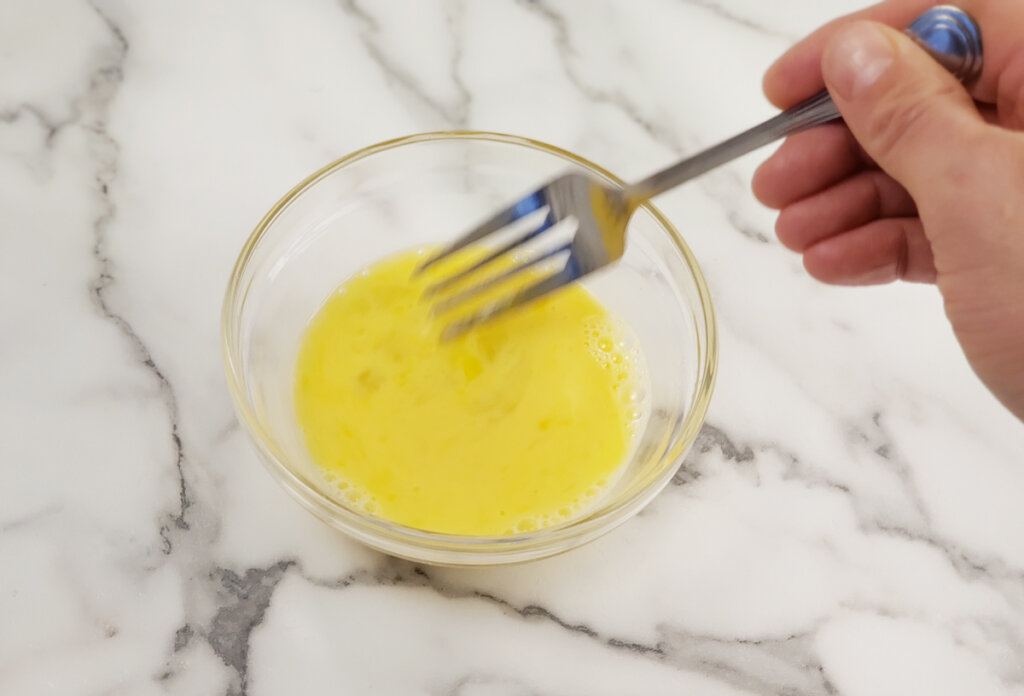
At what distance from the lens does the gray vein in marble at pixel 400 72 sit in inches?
62.0

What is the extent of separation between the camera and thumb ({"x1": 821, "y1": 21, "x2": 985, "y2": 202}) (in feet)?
3.17

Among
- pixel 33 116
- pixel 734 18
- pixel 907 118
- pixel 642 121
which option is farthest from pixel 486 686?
pixel 734 18

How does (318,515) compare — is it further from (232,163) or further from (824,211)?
(824,211)

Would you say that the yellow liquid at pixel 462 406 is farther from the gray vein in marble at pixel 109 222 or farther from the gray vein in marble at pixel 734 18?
the gray vein in marble at pixel 734 18

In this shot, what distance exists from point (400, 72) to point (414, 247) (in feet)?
1.10

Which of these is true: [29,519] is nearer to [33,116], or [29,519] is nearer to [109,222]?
[109,222]

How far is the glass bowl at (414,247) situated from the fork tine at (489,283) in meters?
0.16

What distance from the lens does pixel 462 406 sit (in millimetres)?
1273

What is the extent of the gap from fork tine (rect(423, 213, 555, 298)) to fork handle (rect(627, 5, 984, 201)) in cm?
12

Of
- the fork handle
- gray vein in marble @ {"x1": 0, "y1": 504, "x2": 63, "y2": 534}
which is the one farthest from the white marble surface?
the fork handle

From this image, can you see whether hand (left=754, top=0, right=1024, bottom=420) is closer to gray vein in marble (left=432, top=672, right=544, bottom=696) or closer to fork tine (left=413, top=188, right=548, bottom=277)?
fork tine (left=413, top=188, right=548, bottom=277)

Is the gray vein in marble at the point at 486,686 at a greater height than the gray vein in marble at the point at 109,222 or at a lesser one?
lesser

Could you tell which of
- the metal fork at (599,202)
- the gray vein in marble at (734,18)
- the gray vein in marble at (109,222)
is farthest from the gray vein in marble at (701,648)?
the gray vein in marble at (734,18)

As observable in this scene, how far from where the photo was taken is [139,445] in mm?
1254
